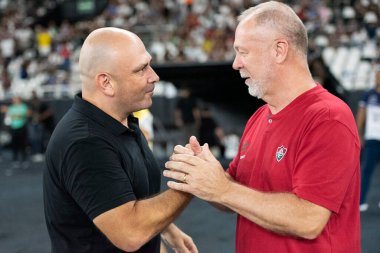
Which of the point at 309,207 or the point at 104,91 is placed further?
the point at 104,91

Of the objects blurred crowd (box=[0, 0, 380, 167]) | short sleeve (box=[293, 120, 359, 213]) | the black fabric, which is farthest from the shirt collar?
the black fabric

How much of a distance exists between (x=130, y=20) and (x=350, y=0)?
776cm

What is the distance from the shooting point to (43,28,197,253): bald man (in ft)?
7.59

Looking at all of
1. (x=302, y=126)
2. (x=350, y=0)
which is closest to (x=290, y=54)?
(x=302, y=126)

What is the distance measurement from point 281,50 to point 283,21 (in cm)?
13

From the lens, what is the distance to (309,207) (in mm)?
2275

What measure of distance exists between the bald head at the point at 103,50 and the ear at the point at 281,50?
2.08 feet

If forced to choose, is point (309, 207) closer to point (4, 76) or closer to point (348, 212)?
point (348, 212)

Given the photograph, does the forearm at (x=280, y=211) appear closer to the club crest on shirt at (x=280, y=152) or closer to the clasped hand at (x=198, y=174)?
the clasped hand at (x=198, y=174)

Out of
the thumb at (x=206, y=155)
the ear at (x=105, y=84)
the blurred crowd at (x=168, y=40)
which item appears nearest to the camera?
the thumb at (x=206, y=155)

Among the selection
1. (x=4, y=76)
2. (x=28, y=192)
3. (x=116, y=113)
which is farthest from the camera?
(x=4, y=76)

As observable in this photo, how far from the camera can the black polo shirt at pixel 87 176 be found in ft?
7.60

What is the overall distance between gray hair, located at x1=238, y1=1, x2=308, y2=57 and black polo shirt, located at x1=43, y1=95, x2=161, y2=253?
809mm

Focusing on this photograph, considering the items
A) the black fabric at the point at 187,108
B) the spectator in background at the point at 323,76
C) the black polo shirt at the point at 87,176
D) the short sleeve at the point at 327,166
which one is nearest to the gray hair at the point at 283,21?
the short sleeve at the point at 327,166
